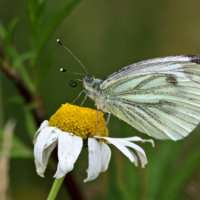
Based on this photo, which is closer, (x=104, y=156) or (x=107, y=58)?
(x=104, y=156)

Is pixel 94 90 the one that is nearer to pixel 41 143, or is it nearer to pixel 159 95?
pixel 159 95

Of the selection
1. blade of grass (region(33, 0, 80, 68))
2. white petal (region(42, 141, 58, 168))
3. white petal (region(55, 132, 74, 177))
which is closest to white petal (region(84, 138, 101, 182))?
white petal (region(55, 132, 74, 177))

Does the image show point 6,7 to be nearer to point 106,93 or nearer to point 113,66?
point 113,66

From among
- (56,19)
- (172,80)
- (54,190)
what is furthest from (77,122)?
(172,80)


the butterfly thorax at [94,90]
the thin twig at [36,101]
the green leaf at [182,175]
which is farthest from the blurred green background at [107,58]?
the butterfly thorax at [94,90]

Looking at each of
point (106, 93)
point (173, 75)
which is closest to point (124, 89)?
point (106, 93)

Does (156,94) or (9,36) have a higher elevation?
(9,36)

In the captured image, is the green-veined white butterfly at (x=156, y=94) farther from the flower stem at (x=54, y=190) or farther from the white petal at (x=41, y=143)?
the flower stem at (x=54, y=190)
